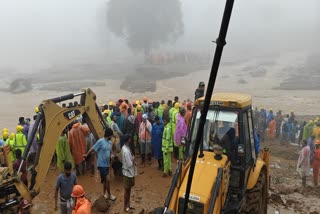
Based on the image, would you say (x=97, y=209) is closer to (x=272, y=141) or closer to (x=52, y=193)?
(x=52, y=193)

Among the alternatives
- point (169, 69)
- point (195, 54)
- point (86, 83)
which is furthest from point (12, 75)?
point (195, 54)

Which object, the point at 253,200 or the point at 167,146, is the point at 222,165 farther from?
the point at 167,146

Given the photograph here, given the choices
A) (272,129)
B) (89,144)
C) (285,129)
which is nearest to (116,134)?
(89,144)

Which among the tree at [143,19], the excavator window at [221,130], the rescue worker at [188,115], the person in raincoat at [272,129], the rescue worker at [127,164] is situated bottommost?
the person in raincoat at [272,129]

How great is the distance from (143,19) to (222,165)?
5660 centimetres

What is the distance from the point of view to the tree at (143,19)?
2320 inches

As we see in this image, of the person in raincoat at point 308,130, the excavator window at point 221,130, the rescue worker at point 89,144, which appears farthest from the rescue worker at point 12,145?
the person in raincoat at point 308,130

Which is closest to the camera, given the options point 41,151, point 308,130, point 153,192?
point 41,151

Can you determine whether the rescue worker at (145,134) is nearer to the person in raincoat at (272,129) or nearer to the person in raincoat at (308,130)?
the person in raincoat at (308,130)

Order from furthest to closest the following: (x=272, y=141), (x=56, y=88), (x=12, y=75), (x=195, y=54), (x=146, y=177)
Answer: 1. (x=195, y=54)
2. (x=12, y=75)
3. (x=56, y=88)
4. (x=272, y=141)
5. (x=146, y=177)

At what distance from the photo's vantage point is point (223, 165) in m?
5.17

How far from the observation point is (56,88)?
3247 cm

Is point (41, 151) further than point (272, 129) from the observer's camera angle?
No

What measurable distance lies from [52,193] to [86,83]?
2756 centimetres
